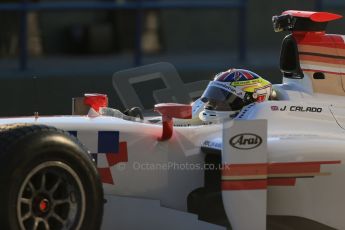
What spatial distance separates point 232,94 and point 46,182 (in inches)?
69.7

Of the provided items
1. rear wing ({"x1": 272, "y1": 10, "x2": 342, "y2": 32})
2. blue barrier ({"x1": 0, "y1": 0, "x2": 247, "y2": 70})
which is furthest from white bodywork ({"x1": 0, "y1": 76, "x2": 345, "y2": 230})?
blue barrier ({"x1": 0, "y1": 0, "x2": 247, "y2": 70})

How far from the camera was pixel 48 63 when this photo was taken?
1442 centimetres

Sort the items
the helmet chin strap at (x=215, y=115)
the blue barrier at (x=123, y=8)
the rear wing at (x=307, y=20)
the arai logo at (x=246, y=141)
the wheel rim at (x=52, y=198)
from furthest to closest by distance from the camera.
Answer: the blue barrier at (x=123, y=8)
the rear wing at (x=307, y=20)
the helmet chin strap at (x=215, y=115)
the arai logo at (x=246, y=141)
the wheel rim at (x=52, y=198)

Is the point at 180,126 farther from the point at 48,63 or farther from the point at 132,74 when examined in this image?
the point at 48,63

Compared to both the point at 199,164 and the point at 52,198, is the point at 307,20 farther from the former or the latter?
the point at 52,198

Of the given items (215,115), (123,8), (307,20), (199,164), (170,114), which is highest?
(307,20)

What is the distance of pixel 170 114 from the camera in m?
5.66

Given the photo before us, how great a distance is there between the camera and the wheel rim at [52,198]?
15.8 feet

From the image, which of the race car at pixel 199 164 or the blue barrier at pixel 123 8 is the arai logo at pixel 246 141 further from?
the blue barrier at pixel 123 8

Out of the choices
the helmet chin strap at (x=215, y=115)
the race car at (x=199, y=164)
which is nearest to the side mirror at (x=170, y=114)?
the race car at (x=199, y=164)

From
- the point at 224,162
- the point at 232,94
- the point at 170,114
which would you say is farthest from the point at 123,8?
the point at 224,162

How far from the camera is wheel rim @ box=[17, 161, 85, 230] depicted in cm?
482

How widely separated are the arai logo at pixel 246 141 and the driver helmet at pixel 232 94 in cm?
81

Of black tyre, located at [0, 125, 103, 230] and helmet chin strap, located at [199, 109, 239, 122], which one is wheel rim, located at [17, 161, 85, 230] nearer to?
black tyre, located at [0, 125, 103, 230]
